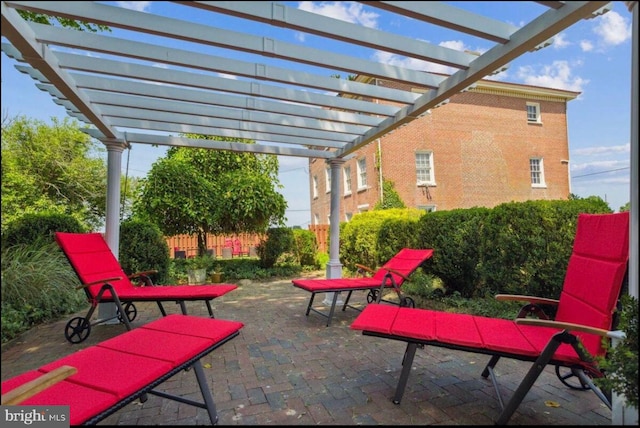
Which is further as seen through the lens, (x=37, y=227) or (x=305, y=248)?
(x=305, y=248)

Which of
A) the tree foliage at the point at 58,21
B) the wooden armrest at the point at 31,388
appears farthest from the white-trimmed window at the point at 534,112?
the wooden armrest at the point at 31,388

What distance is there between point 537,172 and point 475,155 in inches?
153

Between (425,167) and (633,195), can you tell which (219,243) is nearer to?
(425,167)

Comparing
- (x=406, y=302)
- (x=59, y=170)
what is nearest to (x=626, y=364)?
(x=406, y=302)

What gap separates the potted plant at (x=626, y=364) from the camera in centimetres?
159

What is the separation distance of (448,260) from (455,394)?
10.8 feet

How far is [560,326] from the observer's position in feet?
6.21

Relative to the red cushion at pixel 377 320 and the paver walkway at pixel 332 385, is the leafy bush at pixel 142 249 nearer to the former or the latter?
the paver walkway at pixel 332 385

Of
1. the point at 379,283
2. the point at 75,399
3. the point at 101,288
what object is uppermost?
the point at 101,288

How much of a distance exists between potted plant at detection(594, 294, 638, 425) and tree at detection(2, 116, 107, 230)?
15068mm

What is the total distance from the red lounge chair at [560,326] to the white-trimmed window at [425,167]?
12557 millimetres

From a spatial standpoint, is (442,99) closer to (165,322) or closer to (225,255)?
(165,322)

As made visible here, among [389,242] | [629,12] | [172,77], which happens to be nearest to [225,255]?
Result: [389,242]

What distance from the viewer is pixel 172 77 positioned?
338cm
